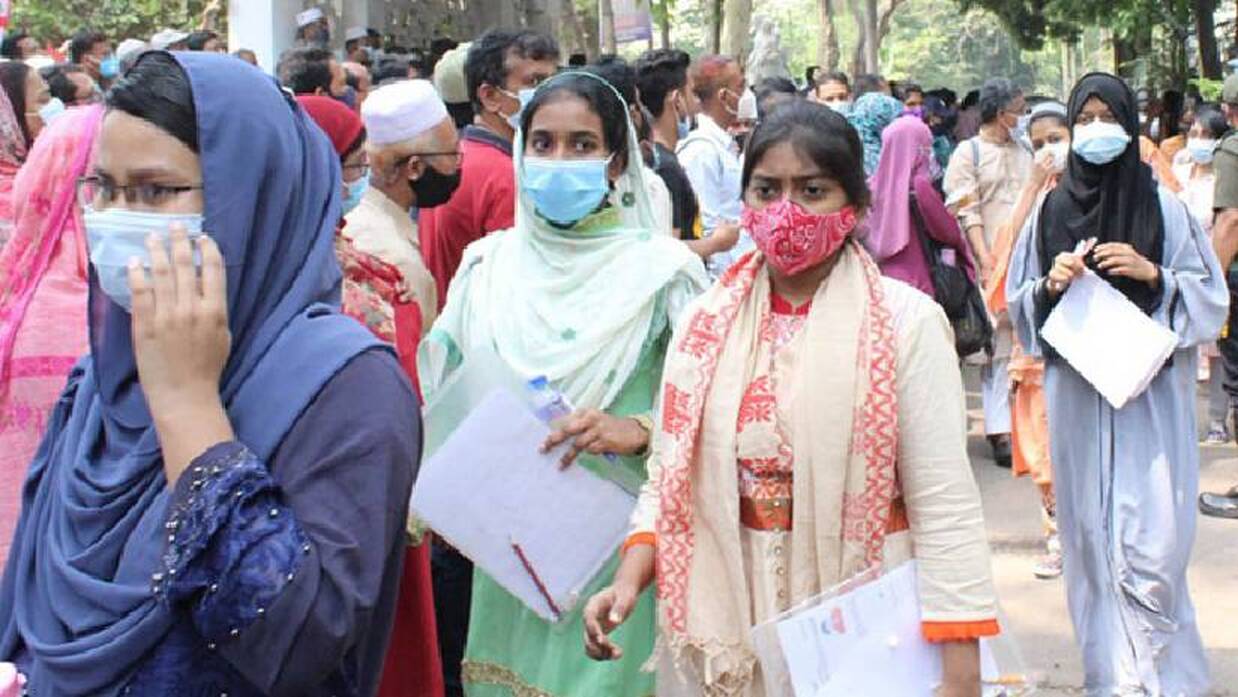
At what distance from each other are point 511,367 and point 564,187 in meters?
0.43

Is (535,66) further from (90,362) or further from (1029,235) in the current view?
(90,362)

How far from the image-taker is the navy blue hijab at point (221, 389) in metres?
1.80

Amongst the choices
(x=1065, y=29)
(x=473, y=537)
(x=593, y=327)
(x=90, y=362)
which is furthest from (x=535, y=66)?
(x=1065, y=29)

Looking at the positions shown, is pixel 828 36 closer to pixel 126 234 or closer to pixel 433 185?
pixel 433 185

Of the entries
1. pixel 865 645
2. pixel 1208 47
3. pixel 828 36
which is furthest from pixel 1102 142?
pixel 828 36

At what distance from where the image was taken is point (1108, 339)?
14.7 feet

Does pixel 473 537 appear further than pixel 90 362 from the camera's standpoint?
Yes

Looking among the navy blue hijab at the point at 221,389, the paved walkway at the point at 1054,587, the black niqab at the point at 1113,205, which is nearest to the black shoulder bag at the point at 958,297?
the paved walkway at the point at 1054,587

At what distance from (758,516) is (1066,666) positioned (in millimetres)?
2932

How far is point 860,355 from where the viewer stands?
2.69 meters

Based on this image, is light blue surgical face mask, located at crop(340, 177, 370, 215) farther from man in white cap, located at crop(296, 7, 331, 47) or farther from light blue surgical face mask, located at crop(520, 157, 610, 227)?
man in white cap, located at crop(296, 7, 331, 47)

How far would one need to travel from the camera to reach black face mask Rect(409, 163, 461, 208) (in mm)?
4148

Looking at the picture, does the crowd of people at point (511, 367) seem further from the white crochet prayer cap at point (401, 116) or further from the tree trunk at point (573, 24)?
the tree trunk at point (573, 24)

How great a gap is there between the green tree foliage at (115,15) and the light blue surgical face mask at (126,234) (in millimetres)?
20600
